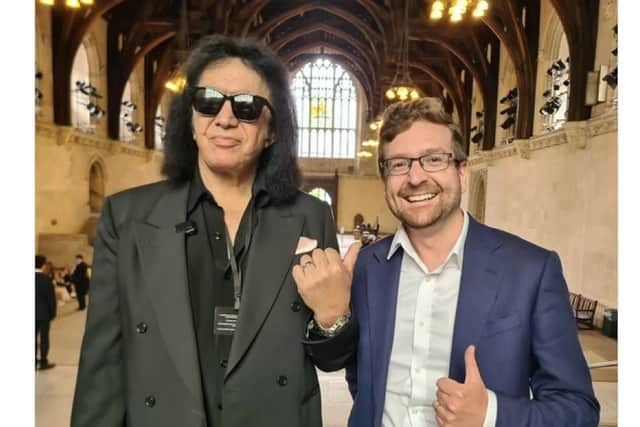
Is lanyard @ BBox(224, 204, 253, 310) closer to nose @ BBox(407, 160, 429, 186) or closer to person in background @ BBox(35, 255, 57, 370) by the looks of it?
nose @ BBox(407, 160, 429, 186)

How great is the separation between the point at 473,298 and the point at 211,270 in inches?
36.2

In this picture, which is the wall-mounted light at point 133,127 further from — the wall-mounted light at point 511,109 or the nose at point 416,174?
the nose at point 416,174

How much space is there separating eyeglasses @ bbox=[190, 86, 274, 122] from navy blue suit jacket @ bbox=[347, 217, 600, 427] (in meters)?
0.75

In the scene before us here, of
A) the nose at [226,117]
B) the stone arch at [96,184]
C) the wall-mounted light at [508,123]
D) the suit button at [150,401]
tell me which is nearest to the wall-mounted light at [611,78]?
the wall-mounted light at [508,123]

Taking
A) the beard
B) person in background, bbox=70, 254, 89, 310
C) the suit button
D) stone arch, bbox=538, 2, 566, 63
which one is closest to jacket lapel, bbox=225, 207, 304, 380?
the suit button

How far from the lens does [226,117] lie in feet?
5.26

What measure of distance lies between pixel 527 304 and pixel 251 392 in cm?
96

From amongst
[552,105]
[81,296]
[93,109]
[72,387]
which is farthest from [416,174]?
[93,109]

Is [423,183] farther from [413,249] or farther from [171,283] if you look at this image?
[171,283]

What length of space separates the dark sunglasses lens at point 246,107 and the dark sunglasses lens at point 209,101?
2.0 inches

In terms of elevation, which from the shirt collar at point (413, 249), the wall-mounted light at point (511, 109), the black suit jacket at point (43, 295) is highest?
the wall-mounted light at point (511, 109)

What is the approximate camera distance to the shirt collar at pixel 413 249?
1.76m

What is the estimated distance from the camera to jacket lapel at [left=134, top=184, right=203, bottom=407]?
5.12 ft

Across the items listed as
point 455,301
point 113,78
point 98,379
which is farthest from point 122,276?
point 113,78
